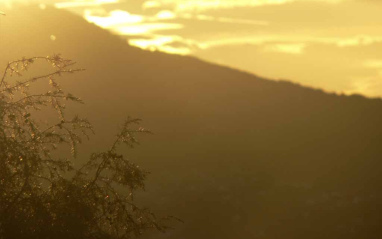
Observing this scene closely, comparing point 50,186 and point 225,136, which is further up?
point 50,186

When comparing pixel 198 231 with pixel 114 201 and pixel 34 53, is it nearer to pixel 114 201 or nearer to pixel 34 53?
pixel 34 53

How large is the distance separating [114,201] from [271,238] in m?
29.2

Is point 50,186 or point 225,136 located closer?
point 50,186

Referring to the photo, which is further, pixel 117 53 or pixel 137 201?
pixel 117 53

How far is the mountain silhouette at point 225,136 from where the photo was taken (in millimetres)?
43125

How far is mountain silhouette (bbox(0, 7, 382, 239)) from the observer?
43.1 meters

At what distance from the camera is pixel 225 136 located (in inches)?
2210

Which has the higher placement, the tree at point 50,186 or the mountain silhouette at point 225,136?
the tree at point 50,186

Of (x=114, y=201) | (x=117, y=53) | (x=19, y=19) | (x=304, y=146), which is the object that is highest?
(x=114, y=201)

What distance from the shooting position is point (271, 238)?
40.2 meters

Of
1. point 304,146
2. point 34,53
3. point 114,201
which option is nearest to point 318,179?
point 304,146

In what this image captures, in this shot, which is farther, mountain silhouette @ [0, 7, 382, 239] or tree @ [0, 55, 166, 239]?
mountain silhouette @ [0, 7, 382, 239]

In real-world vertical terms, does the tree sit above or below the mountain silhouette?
above

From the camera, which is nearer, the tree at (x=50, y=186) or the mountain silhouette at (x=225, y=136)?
the tree at (x=50, y=186)
